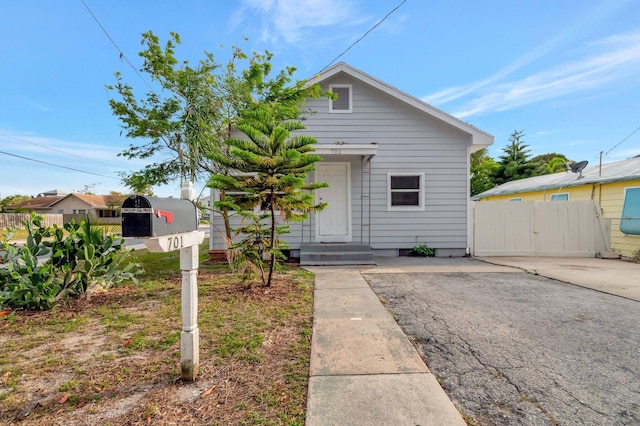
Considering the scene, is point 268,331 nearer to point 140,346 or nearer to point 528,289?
point 140,346

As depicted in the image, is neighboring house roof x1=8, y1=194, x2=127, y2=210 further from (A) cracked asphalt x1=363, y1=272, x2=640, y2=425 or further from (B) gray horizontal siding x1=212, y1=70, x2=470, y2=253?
(A) cracked asphalt x1=363, y1=272, x2=640, y2=425

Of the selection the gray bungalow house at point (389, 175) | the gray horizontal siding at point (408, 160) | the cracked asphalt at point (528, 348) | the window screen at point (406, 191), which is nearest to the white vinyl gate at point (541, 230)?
the gray bungalow house at point (389, 175)

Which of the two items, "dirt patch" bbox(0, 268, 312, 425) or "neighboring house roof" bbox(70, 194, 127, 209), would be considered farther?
"neighboring house roof" bbox(70, 194, 127, 209)

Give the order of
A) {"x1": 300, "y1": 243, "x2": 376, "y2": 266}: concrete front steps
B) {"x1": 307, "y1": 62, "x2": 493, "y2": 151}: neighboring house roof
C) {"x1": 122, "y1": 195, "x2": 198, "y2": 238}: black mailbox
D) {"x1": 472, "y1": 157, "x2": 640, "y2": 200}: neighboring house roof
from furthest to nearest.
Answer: {"x1": 472, "y1": 157, "x2": 640, "y2": 200}: neighboring house roof
{"x1": 307, "y1": 62, "x2": 493, "y2": 151}: neighboring house roof
{"x1": 300, "y1": 243, "x2": 376, "y2": 266}: concrete front steps
{"x1": 122, "y1": 195, "x2": 198, "y2": 238}: black mailbox

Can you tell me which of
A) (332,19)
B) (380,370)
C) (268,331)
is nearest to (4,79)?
(332,19)

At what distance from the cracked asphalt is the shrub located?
4.32 m

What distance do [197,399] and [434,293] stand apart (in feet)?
12.7

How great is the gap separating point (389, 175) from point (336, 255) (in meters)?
2.98

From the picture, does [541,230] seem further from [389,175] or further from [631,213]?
[389,175]

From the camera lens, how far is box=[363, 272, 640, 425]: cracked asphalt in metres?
1.94

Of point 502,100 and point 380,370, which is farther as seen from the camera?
point 502,100

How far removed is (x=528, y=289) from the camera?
16.4 ft

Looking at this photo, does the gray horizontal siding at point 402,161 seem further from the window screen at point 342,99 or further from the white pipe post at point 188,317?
the white pipe post at point 188,317

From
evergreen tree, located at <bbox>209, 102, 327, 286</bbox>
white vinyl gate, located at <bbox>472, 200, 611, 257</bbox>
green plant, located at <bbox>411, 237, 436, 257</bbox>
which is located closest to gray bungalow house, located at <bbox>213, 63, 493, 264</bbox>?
green plant, located at <bbox>411, 237, 436, 257</bbox>
